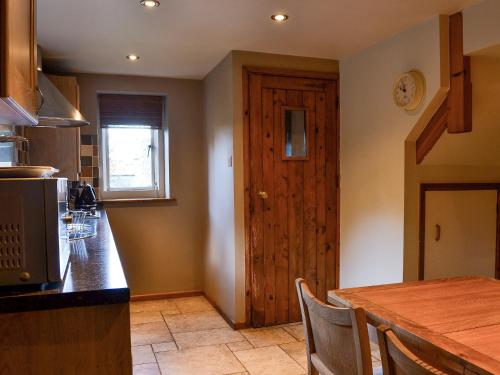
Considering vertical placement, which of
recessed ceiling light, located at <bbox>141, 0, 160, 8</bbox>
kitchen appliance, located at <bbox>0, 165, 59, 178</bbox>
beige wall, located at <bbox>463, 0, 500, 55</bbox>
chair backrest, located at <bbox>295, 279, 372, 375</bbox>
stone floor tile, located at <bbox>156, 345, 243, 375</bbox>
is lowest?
stone floor tile, located at <bbox>156, 345, 243, 375</bbox>

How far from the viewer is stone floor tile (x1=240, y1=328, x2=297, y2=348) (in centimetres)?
319

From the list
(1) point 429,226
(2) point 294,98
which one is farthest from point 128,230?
(1) point 429,226

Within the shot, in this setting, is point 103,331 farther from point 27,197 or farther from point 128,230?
point 128,230

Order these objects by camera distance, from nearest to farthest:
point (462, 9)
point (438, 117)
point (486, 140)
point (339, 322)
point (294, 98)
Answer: point (339, 322) → point (462, 9) → point (438, 117) → point (486, 140) → point (294, 98)

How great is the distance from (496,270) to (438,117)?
1326 mm

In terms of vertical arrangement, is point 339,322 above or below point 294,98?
below

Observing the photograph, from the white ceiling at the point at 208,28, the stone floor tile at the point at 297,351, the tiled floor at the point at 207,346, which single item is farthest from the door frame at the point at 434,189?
the white ceiling at the point at 208,28

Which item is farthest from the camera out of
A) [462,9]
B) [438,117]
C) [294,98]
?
[294,98]

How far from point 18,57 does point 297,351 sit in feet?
8.54

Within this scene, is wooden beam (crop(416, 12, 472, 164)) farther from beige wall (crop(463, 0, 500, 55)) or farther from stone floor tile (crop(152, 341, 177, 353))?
stone floor tile (crop(152, 341, 177, 353))

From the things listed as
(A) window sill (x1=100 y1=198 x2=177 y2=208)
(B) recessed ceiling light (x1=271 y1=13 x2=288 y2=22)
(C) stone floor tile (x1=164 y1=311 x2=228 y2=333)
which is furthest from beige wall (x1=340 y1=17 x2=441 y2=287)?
(A) window sill (x1=100 y1=198 x2=177 y2=208)

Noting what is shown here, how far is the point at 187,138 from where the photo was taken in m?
4.32

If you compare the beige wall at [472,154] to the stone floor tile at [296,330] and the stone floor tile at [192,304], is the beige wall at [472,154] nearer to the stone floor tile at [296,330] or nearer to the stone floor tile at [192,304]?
the stone floor tile at [296,330]

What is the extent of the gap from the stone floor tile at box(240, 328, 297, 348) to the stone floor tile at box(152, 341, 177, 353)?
0.56 meters
